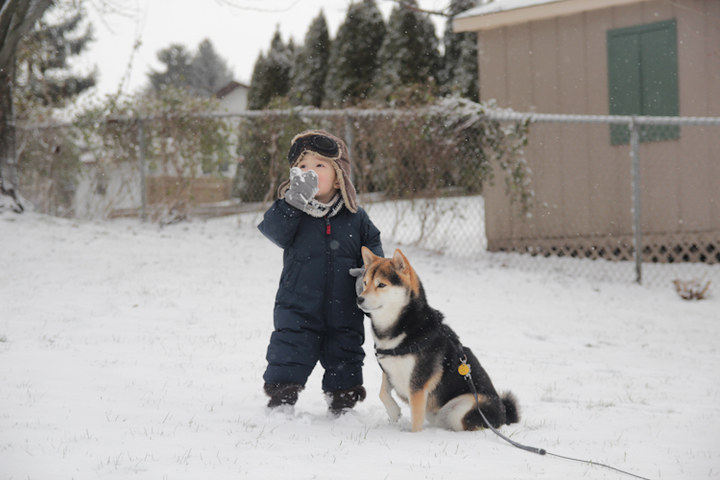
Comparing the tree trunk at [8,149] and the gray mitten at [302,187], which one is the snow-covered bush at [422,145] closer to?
the tree trunk at [8,149]

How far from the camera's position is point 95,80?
88.7 ft

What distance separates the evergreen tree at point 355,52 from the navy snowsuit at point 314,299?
17.7 metres

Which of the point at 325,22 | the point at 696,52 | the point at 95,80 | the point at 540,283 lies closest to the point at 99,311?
the point at 540,283

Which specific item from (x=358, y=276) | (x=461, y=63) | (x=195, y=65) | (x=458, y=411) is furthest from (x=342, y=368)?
(x=195, y=65)

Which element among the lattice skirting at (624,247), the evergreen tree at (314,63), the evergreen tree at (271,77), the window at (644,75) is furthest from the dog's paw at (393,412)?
the evergreen tree at (271,77)

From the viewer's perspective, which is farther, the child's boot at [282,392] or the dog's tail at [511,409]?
the dog's tail at [511,409]

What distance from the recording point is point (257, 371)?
4.52 metres

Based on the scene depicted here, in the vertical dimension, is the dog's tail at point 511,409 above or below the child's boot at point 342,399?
below

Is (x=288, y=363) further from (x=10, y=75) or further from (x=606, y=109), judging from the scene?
(x=606, y=109)

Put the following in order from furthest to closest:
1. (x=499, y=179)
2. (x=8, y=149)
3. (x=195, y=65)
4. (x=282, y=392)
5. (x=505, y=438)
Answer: (x=195, y=65), (x=499, y=179), (x=8, y=149), (x=282, y=392), (x=505, y=438)

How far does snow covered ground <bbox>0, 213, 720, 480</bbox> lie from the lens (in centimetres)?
275

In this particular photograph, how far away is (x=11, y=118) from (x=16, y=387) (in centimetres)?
696

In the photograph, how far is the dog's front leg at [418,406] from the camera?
10.6 feet

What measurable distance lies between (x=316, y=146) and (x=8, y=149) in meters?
7.43
